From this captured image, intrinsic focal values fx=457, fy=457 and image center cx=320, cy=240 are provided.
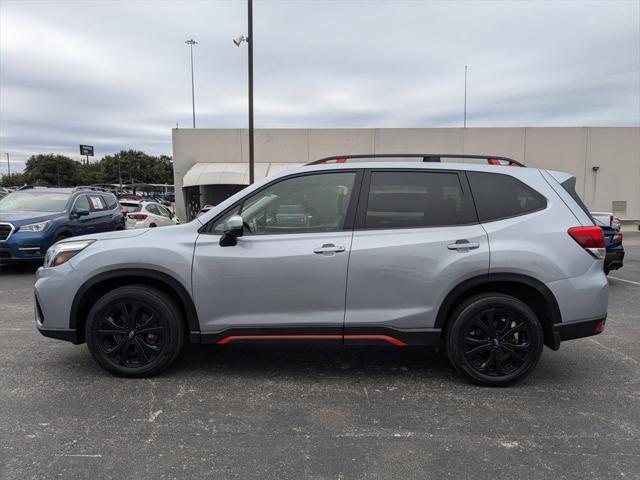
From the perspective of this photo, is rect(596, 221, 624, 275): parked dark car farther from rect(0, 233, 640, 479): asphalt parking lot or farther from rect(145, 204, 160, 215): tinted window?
rect(145, 204, 160, 215): tinted window

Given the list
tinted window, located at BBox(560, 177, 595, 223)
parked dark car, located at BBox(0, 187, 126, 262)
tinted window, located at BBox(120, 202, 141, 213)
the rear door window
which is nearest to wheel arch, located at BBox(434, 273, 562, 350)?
tinted window, located at BBox(560, 177, 595, 223)

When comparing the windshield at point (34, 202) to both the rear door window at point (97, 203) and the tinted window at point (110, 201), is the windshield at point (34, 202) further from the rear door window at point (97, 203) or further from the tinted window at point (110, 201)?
the tinted window at point (110, 201)

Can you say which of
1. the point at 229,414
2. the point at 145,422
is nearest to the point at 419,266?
the point at 229,414

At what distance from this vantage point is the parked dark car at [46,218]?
8.33m

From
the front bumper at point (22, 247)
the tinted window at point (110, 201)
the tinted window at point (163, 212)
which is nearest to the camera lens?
the front bumper at point (22, 247)

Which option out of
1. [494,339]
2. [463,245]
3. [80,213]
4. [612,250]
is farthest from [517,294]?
[80,213]

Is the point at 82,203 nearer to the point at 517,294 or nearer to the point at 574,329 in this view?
the point at 517,294

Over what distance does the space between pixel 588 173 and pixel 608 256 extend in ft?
60.9

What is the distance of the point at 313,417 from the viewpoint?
316cm

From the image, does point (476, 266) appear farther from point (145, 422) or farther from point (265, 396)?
point (145, 422)

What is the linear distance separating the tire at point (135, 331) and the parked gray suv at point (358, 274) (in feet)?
0.04

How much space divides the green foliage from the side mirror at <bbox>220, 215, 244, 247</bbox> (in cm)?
8186

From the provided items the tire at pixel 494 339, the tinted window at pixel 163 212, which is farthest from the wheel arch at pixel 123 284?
the tinted window at pixel 163 212

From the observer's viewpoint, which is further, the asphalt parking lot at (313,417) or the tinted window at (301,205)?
the tinted window at (301,205)
